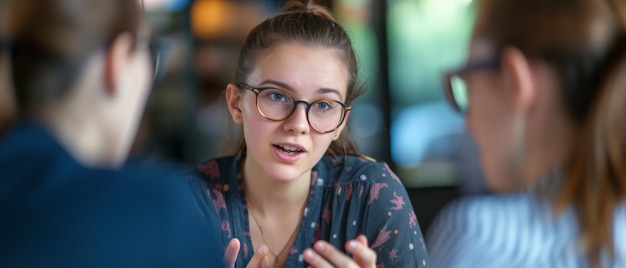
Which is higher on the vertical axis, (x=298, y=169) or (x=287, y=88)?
(x=287, y=88)

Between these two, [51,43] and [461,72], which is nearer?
[51,43]

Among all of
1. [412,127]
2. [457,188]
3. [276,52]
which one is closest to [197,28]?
[412,127]

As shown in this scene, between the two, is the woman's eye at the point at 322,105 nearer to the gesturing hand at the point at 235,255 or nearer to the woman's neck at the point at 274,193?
the woman's neck at the point at 274,193

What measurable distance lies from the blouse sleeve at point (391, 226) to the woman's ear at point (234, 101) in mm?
318

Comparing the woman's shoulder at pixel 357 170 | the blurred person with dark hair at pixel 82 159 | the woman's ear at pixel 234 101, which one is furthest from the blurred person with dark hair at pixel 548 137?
the woman's ear at pixel 234 101

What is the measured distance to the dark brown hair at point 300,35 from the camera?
151cm

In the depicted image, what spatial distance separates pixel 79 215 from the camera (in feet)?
2.35

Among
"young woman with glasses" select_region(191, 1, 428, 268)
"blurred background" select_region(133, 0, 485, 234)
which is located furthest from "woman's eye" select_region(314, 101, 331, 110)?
"blurred background" select_region(133, 0, 485, 234)

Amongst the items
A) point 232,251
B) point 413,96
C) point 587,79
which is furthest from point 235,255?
point 413,96

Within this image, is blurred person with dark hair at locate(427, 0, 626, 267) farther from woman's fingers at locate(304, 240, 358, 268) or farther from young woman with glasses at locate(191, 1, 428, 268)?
young woman with glasses at locate(191, 1, 428, 268)

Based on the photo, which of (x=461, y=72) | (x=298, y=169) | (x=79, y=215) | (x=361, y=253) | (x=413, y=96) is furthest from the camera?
(x=413, y=96)

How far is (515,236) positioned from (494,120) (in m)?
0.16

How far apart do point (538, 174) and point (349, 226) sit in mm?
635

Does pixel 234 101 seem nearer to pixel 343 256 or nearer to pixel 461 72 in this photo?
pixel 343 256
